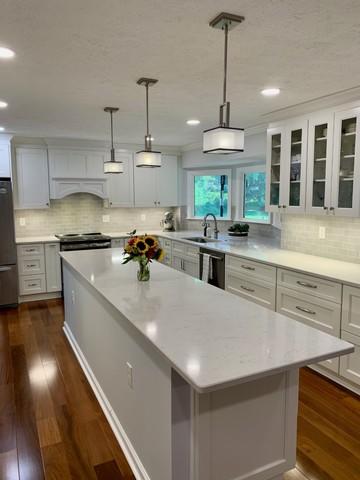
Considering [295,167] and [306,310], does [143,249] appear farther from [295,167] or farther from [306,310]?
[295,167]

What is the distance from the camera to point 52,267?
536cm

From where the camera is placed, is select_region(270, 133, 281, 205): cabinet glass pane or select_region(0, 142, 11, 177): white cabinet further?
select_region(0, 142, 11, 177): white cabinet

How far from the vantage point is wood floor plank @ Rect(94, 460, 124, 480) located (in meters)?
1.98

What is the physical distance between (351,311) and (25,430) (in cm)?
246

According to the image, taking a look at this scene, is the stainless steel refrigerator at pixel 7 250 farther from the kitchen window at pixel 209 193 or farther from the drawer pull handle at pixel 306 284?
the drawer pull handle at pixel 306 284

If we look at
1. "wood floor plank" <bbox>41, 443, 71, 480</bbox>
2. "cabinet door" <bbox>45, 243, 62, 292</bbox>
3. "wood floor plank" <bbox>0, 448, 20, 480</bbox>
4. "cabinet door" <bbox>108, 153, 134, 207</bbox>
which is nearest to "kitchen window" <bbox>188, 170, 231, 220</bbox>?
"cabinet door" <bbox>108, 153, 134, 207</bbox>

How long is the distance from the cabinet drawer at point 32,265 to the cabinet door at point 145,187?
1.80 meters

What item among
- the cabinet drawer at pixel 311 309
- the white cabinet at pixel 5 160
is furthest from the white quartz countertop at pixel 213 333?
the white cabinet at pixel 5 160

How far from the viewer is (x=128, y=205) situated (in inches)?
238

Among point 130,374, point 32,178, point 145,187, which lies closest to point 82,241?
point 32,178

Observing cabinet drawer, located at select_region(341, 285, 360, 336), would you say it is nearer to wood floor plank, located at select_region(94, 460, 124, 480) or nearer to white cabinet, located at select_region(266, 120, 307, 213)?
white cabinet, located at select_region(266, 120, 307, 213)

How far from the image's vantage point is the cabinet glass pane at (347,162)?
120 inches

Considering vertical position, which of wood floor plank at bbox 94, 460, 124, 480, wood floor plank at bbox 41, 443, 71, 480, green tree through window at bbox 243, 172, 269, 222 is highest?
green tree through window at bbox 243, 172, 269, 222

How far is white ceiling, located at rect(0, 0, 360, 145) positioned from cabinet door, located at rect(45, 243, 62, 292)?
2.22m
